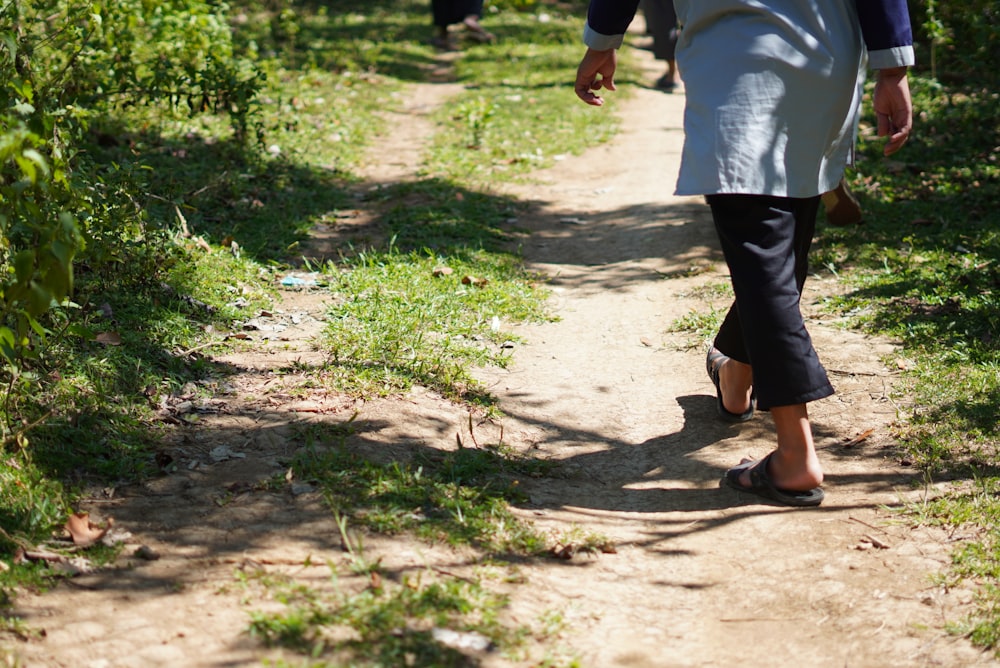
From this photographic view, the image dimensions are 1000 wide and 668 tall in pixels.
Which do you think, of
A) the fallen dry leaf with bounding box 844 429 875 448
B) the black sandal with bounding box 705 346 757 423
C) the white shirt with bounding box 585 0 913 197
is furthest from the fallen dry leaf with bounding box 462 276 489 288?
the white shirt with bounding box 585 0 913 197

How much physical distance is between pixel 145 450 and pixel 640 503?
1523 millimetres

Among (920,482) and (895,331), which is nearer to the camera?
(920,482)

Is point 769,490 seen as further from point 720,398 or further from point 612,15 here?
point 612,15

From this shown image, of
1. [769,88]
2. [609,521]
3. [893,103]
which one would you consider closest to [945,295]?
[893,103]

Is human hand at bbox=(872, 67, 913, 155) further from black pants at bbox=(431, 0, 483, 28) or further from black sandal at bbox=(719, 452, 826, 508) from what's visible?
black pants at bbox=(431, 0, 483, 28)

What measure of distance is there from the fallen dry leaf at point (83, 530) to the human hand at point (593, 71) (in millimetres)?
1872

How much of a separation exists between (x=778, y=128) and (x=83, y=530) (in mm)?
2132

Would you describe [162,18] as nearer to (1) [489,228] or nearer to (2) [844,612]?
(1) [489,228]

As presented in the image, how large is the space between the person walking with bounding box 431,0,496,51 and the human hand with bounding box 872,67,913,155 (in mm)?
10448

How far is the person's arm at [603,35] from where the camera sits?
3156 mm

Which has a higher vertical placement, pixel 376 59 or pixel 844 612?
pixel 376 59

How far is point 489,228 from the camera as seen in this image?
19.3 ft

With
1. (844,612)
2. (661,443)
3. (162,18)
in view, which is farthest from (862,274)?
(162,18)

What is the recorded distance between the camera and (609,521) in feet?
9.91
